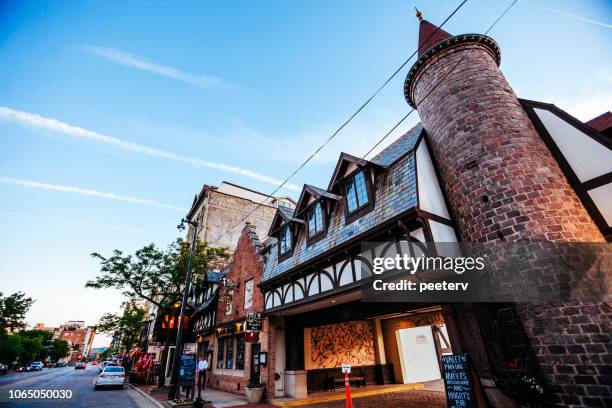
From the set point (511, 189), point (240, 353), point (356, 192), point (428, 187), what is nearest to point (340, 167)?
point (356, 192)

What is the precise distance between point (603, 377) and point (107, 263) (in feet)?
84.8

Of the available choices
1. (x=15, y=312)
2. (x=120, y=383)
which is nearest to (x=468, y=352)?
(x=120, y=383)

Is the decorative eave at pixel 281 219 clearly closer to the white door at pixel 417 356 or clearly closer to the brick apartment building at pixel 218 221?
the brick apartment building at pixel 218 221

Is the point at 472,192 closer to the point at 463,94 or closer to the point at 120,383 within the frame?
the point at 463,94

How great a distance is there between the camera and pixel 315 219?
12359 millimetres

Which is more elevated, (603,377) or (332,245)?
(332,245)

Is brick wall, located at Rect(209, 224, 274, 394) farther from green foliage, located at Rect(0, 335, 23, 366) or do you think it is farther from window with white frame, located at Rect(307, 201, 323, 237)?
green foliage, located at Rect(0, 335, 23, 366)

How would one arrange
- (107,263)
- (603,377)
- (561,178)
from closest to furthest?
(603,377), (561,178), (107,263)

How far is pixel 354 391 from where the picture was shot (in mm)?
13297

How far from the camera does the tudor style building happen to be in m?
6.01

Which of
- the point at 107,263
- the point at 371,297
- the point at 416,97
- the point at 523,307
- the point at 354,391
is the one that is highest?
the point at 416,97

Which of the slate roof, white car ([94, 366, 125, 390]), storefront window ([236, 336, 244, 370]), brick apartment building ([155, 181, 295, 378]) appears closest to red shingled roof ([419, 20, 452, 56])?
the slate roof

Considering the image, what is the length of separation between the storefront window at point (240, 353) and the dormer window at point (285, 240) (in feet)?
20.6

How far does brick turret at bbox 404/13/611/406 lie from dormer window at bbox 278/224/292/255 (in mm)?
7495
